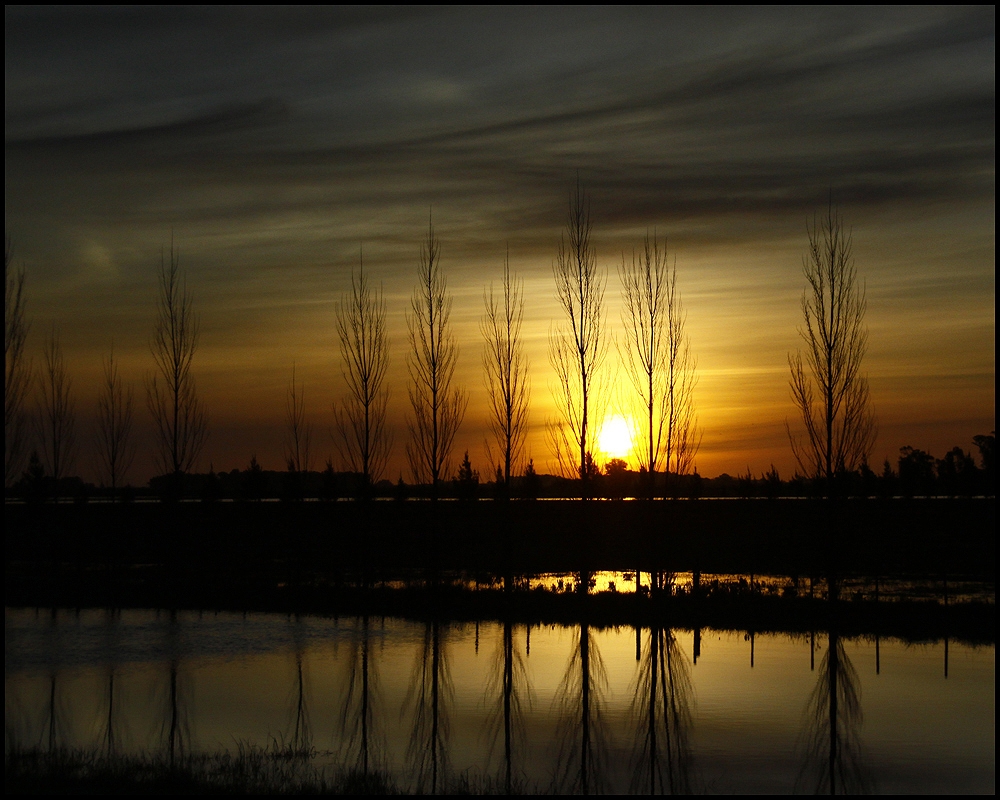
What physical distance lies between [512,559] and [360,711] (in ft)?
76.9

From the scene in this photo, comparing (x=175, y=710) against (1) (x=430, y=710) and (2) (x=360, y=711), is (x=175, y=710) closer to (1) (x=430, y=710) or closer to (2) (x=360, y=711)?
(2) (x=360, y=711)

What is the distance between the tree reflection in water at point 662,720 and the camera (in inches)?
459

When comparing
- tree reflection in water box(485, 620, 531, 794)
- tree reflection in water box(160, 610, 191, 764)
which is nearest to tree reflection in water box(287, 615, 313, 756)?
tree reflection in water box(160, 610, 191, 764)

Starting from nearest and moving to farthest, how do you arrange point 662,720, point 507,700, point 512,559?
point 662,720 → point 507,700 → point 512,559

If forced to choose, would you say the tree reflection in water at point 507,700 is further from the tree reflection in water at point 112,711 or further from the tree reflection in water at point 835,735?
the tree reflection in water at point 112,711

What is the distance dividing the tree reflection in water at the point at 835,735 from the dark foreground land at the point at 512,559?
549 centimetres

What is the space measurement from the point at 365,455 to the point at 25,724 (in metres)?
18.6

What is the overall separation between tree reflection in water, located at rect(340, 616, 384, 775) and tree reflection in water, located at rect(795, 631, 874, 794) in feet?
18.7

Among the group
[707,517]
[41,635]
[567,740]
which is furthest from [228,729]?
[707,517]

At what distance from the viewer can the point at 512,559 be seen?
38.5 meters

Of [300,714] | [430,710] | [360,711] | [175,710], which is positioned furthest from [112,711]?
[430,710]

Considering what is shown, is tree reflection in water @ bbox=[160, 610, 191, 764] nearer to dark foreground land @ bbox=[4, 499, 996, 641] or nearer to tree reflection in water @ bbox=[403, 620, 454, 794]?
tree reflection in water @ bbox=[403, 620, 454, 794]

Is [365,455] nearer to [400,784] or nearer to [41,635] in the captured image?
[41,635]

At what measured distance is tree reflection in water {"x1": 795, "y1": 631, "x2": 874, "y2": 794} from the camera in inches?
455
